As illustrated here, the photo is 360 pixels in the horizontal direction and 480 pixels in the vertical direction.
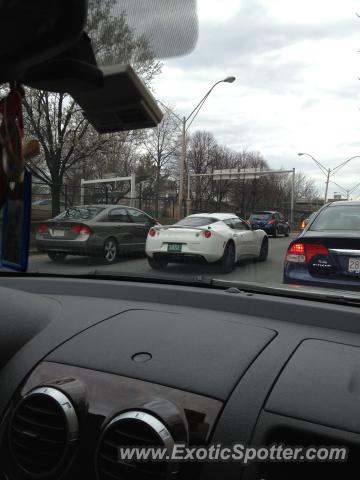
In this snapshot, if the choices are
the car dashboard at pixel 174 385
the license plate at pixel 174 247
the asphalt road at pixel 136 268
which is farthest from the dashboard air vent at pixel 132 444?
the license plate at pixel 174 247

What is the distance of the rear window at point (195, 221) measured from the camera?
836 centimetres

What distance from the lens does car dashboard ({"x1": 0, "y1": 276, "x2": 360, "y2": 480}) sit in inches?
55.8

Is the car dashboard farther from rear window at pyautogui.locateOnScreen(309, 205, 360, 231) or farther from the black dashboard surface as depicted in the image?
rear window at pyautogui.locateOnScreen(309, 205, 360, 231)

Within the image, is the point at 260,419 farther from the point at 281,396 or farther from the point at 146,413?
the point at 146,413

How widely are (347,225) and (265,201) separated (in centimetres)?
3977

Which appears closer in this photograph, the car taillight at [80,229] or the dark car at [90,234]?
the dark car at [90,234]

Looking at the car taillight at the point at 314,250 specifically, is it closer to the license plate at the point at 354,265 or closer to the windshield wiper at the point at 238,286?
the license plate at the point at 354,265

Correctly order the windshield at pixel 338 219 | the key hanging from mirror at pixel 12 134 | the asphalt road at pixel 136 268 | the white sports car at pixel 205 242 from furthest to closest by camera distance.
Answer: the white sports car at pixel 205 242, the windshield at pixel 338 219, the asphalt road at pixel 136 268, the key hanging from mirror at pixel 12 134

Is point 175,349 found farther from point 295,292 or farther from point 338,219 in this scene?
point 338,219

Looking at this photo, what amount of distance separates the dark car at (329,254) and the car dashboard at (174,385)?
229cm

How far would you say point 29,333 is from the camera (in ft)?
6.72

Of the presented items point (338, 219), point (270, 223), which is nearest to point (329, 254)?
point (338, 219)

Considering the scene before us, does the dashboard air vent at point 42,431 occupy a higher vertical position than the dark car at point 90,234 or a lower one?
lower

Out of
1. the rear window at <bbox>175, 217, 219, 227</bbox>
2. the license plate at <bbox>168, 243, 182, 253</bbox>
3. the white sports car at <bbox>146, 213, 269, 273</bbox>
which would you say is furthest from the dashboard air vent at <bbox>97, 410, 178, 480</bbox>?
the rear window at <bbox>175, 217, 219, 227</bbox>
